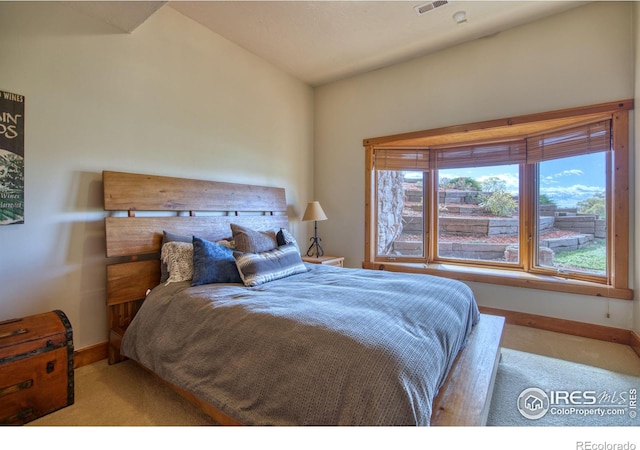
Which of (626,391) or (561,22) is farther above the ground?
(561,22)

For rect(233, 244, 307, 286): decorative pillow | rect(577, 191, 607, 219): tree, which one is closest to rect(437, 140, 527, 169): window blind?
rect(577, 191, 607, 219): tree

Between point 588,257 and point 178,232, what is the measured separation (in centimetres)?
382

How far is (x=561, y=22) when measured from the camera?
2725mm

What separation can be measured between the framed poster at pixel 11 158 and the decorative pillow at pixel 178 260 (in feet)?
2.85

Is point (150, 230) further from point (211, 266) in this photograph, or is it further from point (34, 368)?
point (34, 368)

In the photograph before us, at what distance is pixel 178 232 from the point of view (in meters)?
2.56

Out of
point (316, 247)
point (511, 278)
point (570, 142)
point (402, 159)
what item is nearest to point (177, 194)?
point (316, 247)

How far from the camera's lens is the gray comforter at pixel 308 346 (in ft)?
3.62

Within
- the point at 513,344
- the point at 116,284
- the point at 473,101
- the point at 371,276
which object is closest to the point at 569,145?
the point at 473,101

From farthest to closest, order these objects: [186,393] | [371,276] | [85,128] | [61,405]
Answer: [371,276] → [85,128] → [61,405] → [186,393]

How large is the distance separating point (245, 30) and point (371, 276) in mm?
2654

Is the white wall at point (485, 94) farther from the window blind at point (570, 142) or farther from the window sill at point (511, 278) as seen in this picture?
the window blind at point (570, 142)

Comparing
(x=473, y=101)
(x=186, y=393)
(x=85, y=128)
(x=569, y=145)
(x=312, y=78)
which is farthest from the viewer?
(x=312, y=78)
